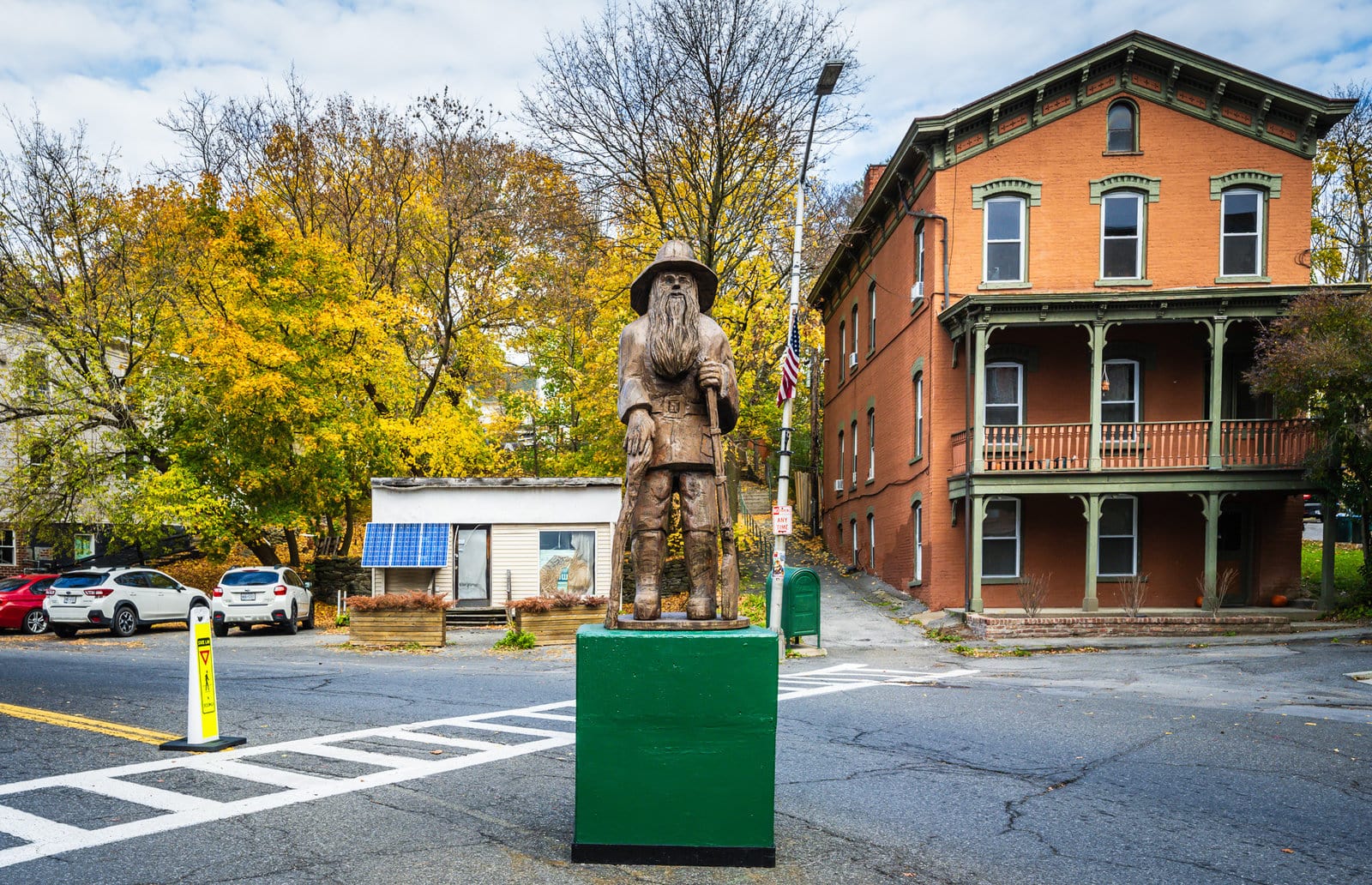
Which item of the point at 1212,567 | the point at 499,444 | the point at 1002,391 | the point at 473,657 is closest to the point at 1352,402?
the point at 1212,567

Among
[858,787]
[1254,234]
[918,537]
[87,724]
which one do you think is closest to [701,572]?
[858,787]

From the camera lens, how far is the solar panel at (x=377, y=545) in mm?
23875

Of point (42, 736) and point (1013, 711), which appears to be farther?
point (1013, 711)

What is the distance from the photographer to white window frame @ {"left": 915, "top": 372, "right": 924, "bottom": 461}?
74.8ft

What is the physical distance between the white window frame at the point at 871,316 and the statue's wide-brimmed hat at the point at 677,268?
2244 centimetres

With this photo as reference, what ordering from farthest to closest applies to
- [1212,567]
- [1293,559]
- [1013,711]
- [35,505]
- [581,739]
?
[35,505] → [1293,559] → [1212,567] → [1013,711] → [581,739]

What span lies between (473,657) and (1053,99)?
681 inches

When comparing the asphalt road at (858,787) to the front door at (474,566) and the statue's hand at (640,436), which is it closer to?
the statue's hand at (640,436)

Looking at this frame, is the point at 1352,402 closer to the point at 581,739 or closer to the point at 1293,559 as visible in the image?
the point at 1293,559

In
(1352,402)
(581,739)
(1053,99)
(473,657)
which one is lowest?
(473,657)

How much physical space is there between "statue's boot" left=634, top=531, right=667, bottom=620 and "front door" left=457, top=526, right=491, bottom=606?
63.0 feet

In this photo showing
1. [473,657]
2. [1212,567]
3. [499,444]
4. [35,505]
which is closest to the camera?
[473,657]

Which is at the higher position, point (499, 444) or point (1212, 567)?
point (499, 444)

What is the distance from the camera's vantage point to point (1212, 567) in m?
19.7
